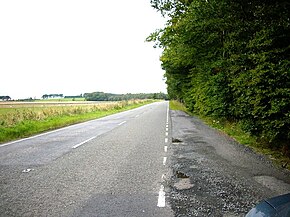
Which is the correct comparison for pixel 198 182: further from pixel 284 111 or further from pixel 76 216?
pixel 284 111

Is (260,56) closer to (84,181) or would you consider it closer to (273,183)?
(273,183)

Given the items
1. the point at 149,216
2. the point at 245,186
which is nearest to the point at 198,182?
the point at 245,186

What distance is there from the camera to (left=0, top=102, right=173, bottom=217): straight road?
454 centimetres

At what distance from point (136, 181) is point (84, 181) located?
51.1 inches

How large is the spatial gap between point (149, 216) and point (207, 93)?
15.3m

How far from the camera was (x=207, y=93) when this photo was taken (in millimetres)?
18453

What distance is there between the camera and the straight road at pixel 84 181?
4.54 m

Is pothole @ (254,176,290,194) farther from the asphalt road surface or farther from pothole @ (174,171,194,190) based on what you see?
pothole @ (174,171,194,190)

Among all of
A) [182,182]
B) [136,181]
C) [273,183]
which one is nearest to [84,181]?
[136,181]

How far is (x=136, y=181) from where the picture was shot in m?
6.04

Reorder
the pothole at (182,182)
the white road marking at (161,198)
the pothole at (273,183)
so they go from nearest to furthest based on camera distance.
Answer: the white road marking at (161,198) → the pothole at (273,183) → the pothole at (182,182)

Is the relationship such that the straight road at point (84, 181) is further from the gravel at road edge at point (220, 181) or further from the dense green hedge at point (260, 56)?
the dense green hedge at point (260, 56)

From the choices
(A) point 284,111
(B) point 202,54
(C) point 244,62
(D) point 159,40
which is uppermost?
(D) point 159,40

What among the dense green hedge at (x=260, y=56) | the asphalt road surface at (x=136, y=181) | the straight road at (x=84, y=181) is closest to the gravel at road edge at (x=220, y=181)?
the asphalt road surface at (x=136, y=181)
